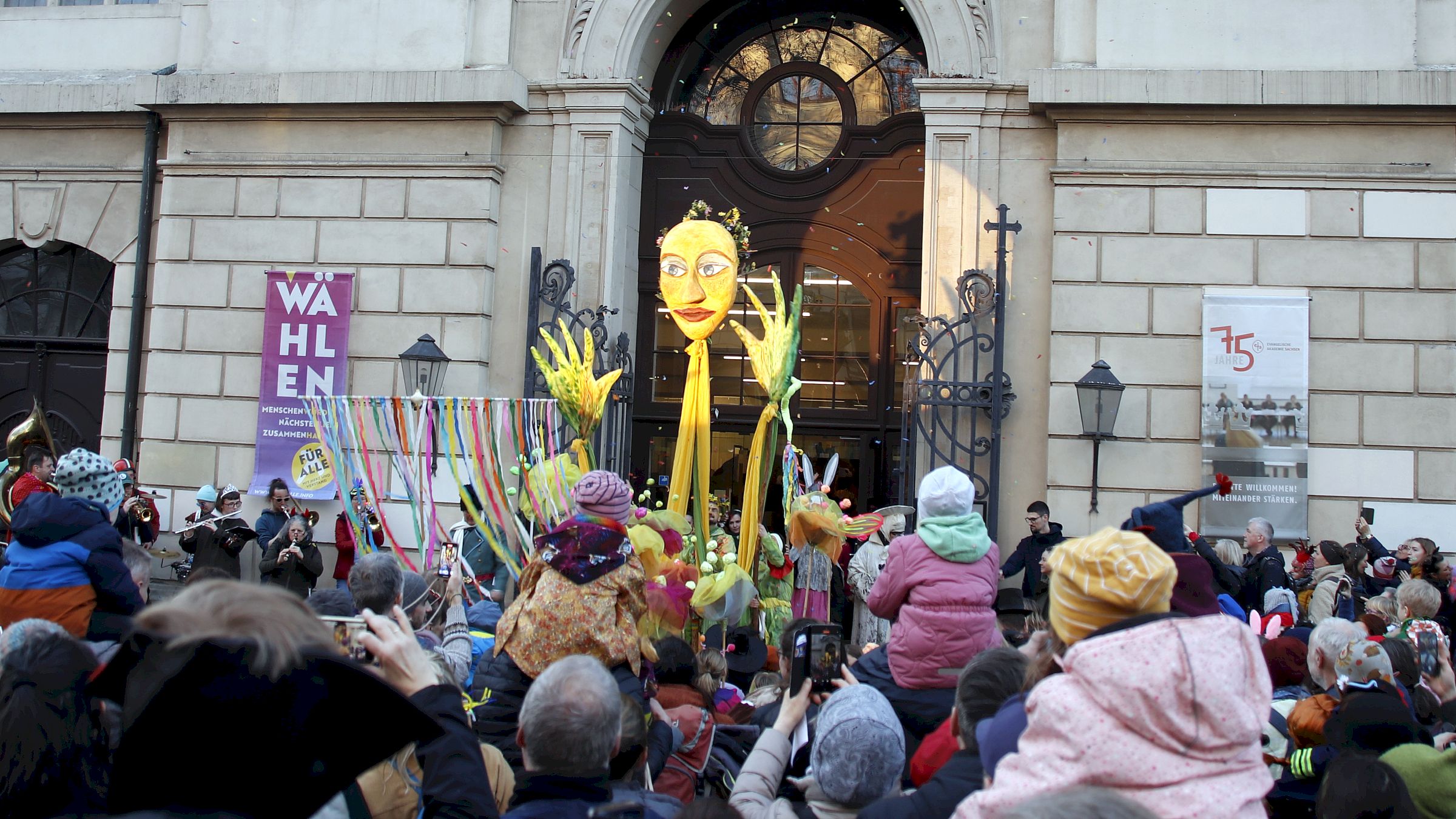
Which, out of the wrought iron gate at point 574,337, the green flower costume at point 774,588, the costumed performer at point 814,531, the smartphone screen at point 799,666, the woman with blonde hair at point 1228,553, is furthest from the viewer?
the wrought iron gate at point 574,337

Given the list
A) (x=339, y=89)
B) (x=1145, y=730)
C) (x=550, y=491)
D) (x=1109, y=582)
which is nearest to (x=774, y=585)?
(x=550, y=491)

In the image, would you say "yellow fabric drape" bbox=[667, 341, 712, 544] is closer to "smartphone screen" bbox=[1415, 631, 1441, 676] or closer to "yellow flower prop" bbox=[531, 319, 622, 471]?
"yellow flower prop" bbox=[531, 319, 622, 471]

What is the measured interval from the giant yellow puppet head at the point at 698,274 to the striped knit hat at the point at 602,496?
11.4 feet

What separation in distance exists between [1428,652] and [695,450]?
178 inches

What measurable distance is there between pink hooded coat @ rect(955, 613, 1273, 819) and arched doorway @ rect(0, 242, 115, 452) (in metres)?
13.1

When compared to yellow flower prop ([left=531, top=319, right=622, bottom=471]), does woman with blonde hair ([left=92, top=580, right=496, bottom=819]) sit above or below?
below

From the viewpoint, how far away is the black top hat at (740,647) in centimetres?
614

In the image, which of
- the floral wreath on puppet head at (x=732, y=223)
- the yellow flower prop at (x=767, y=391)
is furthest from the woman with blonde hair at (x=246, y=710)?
the floral wreath on puppet head at (x=732, y=223)

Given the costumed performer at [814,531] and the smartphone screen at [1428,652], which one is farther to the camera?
the costumed performer at [814,531]

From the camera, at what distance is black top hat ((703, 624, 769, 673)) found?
614 centimetres

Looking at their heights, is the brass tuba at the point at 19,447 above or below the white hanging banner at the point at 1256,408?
below

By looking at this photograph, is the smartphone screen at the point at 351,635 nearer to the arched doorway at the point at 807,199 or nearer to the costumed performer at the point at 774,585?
the costumed performer at the point at 774,585

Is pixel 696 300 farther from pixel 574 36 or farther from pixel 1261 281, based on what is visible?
pixel 1261 281

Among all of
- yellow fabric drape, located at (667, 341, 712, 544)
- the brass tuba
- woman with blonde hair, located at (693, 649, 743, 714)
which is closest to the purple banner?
the brass tuba
